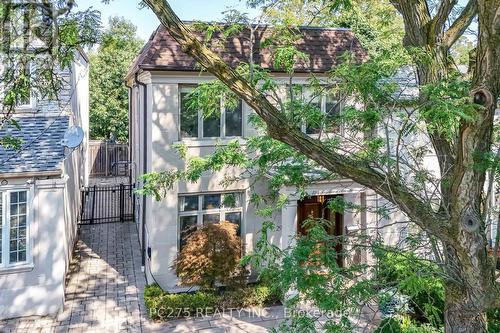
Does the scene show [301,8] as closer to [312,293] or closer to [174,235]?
[174,235]

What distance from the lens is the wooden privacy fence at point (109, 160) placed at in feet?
95.4

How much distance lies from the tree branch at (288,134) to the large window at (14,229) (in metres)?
8.12

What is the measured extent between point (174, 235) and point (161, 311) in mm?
2009

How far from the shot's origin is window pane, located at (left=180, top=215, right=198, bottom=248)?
37.6ft

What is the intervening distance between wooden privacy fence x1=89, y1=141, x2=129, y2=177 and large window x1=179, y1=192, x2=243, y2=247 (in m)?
18.8

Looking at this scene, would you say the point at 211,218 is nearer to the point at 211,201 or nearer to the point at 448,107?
the point at 211,201

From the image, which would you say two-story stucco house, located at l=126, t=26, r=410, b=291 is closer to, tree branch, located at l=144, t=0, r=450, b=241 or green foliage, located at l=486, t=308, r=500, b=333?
green foliage, located at l=486, t=308, r=500, b=333

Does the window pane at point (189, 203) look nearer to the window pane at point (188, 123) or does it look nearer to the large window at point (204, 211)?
the large window at point (204, 211)

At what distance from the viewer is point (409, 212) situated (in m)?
4.77

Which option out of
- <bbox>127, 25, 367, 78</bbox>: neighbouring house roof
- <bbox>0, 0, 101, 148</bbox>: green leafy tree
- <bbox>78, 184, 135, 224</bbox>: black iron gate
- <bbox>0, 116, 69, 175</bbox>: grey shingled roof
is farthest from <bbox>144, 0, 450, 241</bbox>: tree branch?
<bbox>78, 184, 135, 224</bbox>: black iron gate

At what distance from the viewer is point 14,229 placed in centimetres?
1024

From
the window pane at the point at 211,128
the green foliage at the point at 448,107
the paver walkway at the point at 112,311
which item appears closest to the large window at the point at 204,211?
the window pane at the point at 211,128

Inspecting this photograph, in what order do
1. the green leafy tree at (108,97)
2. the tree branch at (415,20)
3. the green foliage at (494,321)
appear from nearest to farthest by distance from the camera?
the tree branch at (415,20) < the green foliage at (494,321) < the green leafy tree at (108,97)

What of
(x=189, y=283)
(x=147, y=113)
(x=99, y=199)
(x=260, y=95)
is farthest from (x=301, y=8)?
(x=99, y=199)
